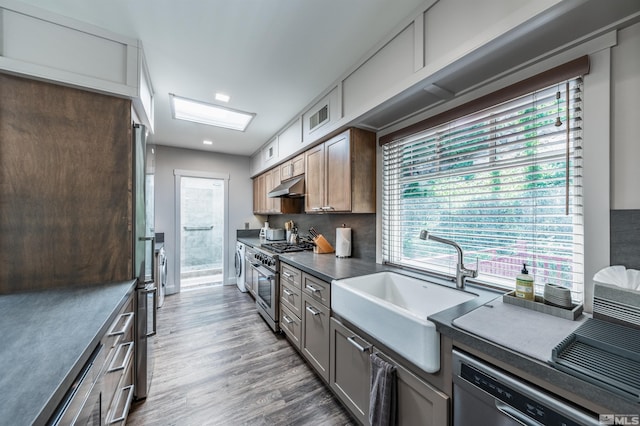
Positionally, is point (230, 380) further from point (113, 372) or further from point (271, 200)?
point (271, 200)

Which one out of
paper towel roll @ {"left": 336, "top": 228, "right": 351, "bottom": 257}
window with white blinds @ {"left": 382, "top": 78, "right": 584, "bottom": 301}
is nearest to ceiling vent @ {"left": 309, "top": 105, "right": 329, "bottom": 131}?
window with white blinds @ {"left": 382, "top": 78, "right": 584, "bottom": 301}

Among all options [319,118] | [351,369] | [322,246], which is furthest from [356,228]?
[351,369]

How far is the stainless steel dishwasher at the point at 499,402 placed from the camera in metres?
0.69

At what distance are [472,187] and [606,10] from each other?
919mm

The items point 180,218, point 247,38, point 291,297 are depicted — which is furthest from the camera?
point 180,218

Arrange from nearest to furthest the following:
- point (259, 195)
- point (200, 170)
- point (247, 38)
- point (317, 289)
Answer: point (247, 38), point (317, 289), point (200, 170), point (259, 195)

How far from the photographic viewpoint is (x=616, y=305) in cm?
94

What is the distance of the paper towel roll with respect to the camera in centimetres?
254

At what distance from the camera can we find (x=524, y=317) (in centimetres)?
104

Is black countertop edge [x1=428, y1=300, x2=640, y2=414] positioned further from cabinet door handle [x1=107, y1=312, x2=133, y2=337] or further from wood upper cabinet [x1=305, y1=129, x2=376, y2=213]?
cabinet door handle [x1=107, y1=312, x2=133, y2=337]

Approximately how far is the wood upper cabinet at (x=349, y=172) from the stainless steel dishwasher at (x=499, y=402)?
4.78 ft

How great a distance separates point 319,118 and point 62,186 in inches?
82.0

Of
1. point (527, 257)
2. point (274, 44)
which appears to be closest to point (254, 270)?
point (274, 44)

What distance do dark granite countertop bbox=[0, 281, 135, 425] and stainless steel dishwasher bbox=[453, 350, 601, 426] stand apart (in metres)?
1.29
